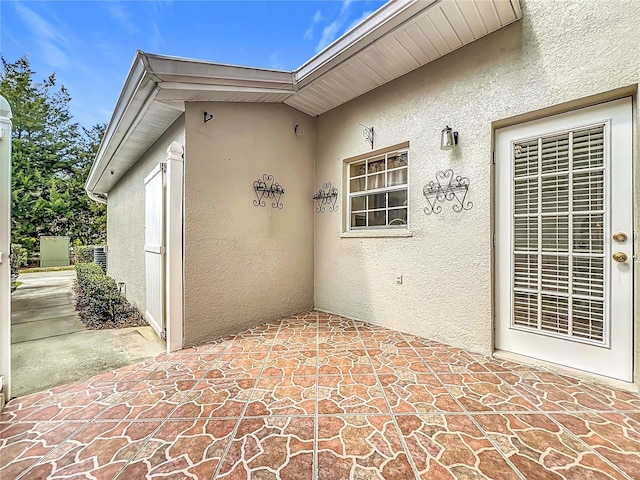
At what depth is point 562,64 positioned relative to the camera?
2.51 meters

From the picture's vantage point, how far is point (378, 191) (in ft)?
13.4

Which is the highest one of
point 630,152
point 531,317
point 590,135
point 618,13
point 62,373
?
point 618,13

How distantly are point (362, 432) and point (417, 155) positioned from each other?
314 cm

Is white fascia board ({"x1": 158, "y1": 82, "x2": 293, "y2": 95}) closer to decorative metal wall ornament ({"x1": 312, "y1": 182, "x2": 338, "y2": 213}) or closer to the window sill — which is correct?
decorative metal wall ornament ({"x1": 312, "y1": 182, "x2": 338, "y2": 213})

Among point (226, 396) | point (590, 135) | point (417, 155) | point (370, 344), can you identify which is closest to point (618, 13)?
point (590, 135)

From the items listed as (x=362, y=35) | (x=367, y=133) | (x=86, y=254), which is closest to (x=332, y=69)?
(x=362, y=35)

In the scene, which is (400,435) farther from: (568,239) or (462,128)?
(462,128)

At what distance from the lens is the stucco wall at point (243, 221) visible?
3418mm

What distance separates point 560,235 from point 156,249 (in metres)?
4.77

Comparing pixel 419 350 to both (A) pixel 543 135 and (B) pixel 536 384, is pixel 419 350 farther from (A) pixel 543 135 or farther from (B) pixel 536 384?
(A) pixel 543 135

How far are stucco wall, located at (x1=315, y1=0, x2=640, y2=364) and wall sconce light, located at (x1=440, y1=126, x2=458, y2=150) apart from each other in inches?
3.1

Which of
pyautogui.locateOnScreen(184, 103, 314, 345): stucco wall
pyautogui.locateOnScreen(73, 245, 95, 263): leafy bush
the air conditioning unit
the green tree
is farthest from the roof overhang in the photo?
the green tree

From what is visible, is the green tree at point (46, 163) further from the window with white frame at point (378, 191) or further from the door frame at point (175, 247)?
the window with white frame at point (378, 191)

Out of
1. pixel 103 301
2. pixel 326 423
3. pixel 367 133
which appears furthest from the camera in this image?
pixel 103 301
